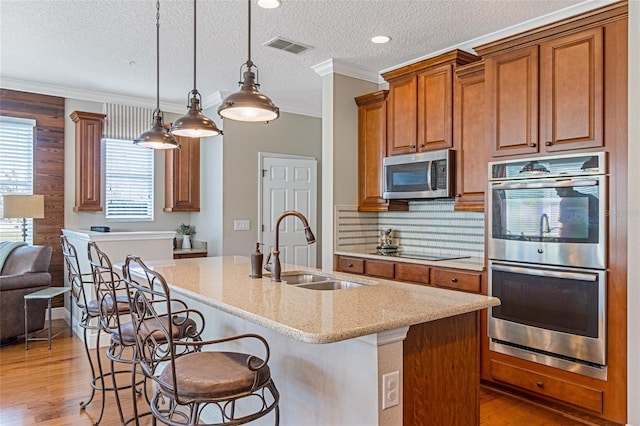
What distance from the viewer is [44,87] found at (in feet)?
17.0

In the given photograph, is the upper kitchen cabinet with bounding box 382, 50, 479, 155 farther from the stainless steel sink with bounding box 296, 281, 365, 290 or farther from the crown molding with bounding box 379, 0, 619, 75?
the stainless steel sink with bounding box 296, 281, 365, 290

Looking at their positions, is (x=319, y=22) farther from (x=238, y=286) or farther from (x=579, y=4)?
(x=238, y=286)

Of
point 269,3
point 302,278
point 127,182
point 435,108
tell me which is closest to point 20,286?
point 127,182

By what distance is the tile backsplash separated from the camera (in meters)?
4.02

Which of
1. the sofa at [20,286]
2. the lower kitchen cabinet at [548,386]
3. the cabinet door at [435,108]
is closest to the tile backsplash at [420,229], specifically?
the cabinet door at [435,108]

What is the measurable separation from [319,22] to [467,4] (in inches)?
41.9

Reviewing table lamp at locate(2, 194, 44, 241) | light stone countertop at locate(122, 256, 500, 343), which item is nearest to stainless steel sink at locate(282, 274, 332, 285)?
light stone countertop at locate(122, 256, 500, 343)

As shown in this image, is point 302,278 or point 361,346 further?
point 302,278

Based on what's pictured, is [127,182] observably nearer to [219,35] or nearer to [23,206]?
[23,206]

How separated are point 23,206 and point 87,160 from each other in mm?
921

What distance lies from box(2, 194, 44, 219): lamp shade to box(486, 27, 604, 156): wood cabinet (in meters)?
4.44

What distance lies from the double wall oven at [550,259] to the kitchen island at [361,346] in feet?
4.10

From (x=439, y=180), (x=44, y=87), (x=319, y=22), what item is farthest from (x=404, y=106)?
(x=44, y=87)

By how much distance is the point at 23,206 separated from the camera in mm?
4660
